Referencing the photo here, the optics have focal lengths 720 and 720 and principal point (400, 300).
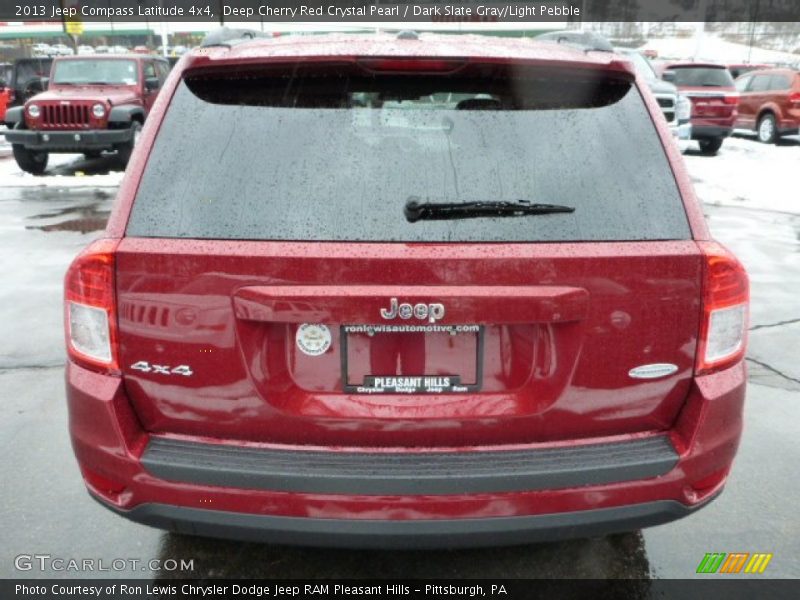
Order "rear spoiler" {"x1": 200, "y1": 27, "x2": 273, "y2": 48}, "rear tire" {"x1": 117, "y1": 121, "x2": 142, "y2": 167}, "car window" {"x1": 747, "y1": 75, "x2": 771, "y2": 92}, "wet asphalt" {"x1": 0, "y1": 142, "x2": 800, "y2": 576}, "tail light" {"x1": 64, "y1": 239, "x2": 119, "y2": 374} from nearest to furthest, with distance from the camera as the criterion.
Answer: "tail light" {"x1": 64, "y1": 239, "x2": 119, "y2": 374}
"rear spoiler" {"x1": 200, "y1": 27, "x2": 273, "y2": 48}
"wet asphalt" {"x1": 0, "y1": 142, "x2": 800, "y2": 576}
"rear tire" {"x1": 117, "y1": 121, "x2": 142, "y2": 167}
"car window" {"x1": 747, "y1": 75, "x2": 771, "y2": 92}

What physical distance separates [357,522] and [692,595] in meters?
1.37

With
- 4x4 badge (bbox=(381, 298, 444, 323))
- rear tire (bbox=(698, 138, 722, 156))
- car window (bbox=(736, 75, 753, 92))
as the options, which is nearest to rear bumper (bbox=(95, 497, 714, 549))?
4x4 badge (bbox=(381, 298, 444, 323))

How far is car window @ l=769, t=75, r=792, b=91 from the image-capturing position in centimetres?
1802

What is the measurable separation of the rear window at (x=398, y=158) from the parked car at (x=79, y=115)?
11.4m

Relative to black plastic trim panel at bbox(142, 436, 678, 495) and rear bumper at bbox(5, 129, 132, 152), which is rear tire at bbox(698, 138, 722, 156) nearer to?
rear bumper at bbox(5, 129, 132, 152)

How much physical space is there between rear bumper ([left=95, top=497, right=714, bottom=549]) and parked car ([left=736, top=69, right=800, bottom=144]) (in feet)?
61.8

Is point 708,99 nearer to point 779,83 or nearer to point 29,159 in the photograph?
point 779,83

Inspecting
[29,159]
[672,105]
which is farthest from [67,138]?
[672,105]

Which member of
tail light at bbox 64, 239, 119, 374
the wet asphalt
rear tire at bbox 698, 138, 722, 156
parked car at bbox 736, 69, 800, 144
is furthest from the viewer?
parked car at bbox 736, 69, 800, 144

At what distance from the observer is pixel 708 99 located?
15805 mm

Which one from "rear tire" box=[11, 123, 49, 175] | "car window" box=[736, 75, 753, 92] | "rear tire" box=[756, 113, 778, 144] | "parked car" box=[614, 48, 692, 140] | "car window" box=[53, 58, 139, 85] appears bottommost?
"rear tire" box=[756, 113, 778, 144]

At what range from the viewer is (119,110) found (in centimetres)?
1249

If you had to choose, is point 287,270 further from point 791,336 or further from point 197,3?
point 197,3

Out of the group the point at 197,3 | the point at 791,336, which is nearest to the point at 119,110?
the point at 791,336
